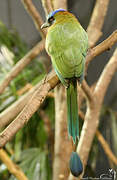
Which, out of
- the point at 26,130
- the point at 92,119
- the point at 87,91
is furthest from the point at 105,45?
the point at 26,130

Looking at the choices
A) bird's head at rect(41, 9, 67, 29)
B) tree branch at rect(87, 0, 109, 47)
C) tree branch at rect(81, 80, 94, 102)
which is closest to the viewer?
bird's head at rect(41, 9, 67, 29)

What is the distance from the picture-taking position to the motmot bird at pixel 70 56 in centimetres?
60

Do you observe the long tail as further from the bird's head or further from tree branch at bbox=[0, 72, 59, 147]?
the bird's head

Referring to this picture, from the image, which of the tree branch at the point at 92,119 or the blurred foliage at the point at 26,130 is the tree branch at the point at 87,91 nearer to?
the tree branch at the point at 92,119

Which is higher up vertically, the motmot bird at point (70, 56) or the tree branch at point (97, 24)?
the motmot bird at point (70, 56)

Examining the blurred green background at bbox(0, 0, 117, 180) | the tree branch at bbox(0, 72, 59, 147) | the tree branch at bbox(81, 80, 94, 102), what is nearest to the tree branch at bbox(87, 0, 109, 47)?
the blurred green background at bbox(0, 0, 117, 180)

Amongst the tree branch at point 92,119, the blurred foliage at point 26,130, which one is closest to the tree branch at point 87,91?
the tree branch at point 92,119

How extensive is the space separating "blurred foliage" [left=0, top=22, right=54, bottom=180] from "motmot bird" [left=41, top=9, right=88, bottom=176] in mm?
576

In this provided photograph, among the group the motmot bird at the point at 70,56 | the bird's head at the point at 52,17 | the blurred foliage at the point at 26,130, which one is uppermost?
the bird's head at the point at 52,17

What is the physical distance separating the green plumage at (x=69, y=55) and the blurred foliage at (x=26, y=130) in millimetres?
576

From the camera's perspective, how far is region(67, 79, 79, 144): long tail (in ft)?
1.85

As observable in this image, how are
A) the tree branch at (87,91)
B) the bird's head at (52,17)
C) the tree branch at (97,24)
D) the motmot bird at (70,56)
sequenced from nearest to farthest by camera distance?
1. the motmot bird at (70,56)
2. the bird's head at (52,17)
3. the tree branch at (87,91)
4. the tree branch at (97,24)

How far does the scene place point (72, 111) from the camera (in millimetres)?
593

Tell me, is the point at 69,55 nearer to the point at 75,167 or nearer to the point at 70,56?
the point at 70,56
